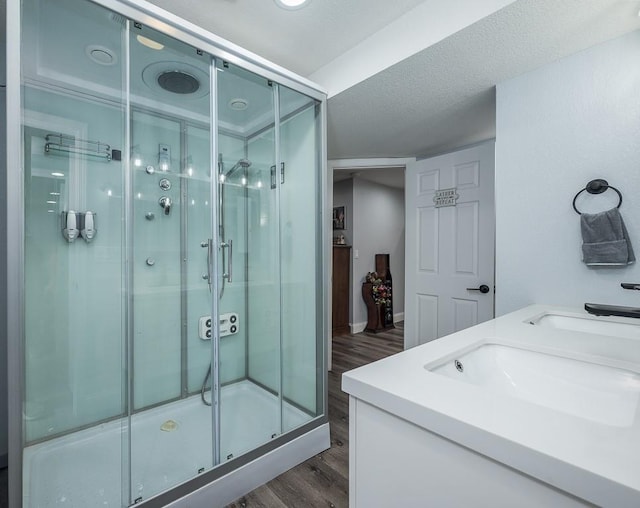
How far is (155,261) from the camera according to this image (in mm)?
2176

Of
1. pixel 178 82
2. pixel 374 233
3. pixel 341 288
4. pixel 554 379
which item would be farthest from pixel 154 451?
Result: pixel 374 233

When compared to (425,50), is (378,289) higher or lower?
lower

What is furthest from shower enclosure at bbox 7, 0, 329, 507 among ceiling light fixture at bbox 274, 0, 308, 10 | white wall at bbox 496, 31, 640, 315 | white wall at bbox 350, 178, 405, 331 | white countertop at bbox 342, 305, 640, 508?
white wall at bbox 350, 178, 405, 331

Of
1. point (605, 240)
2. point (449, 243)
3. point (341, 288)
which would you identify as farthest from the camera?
point (341, 288)

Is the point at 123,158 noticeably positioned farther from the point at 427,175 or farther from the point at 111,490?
the point at 427,175

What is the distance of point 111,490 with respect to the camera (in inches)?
59.7

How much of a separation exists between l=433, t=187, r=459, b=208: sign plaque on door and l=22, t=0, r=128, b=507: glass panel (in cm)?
243

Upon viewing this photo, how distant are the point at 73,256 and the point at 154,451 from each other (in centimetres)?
118

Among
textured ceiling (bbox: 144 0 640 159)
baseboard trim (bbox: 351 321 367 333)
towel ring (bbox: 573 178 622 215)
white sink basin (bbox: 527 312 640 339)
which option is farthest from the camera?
baseboard trim (bbox: 351 321 367 333)

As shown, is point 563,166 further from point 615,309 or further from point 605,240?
point 615,309

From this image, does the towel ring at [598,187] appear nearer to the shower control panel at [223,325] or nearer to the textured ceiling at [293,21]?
Result: the textured ceiling at [293,21]

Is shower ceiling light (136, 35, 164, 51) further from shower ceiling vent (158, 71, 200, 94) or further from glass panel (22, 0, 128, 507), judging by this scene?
shower ceiling vent (158, 71, 200, 94)

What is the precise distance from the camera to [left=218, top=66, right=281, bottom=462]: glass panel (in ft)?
6.79

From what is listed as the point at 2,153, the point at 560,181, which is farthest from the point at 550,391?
the point at 2,153
